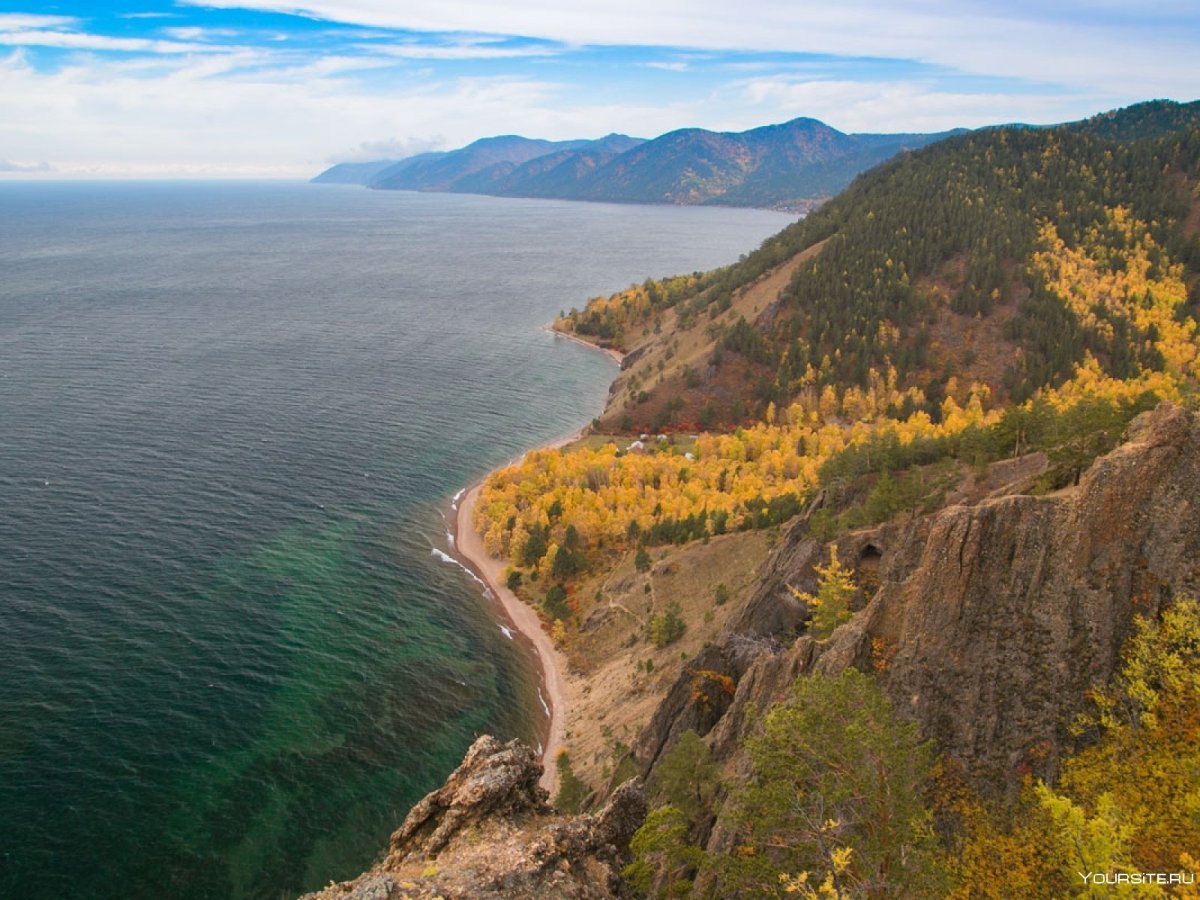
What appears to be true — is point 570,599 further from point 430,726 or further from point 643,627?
point 430,726

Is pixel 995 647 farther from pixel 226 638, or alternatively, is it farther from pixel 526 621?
pixel 226 638

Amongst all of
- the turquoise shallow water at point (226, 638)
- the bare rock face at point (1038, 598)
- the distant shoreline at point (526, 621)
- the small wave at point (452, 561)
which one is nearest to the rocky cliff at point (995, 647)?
the bare rock face at point (1038, 598)

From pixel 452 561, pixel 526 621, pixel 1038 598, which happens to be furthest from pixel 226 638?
pixel 1038 598

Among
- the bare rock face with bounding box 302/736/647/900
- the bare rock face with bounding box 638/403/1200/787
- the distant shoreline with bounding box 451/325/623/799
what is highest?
the bare rock face with bounding box 638/403/1200/787

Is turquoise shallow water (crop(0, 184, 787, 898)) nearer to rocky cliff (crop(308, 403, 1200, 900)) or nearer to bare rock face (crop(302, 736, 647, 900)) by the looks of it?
bare rock face (crop(302, 736, 647, 900))

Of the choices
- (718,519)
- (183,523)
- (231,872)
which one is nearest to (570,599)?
(718,519)

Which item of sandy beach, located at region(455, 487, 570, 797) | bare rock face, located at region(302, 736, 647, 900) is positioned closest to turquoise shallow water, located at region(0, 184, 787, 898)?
sandy beach, located at region(455, 487, 570, 797)
